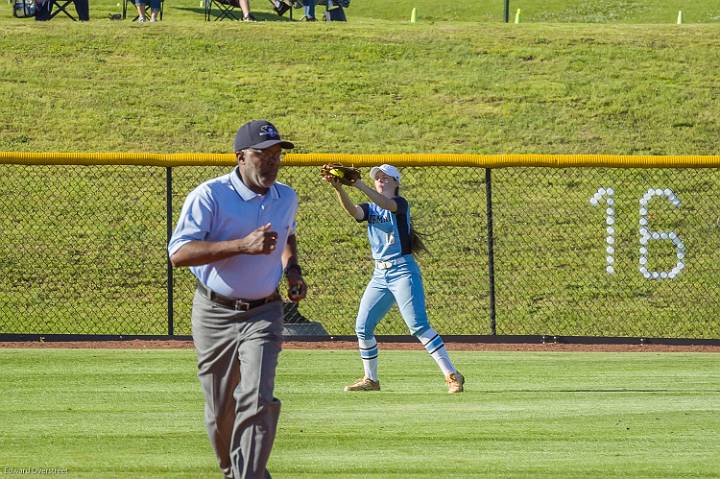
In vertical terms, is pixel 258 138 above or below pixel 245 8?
above

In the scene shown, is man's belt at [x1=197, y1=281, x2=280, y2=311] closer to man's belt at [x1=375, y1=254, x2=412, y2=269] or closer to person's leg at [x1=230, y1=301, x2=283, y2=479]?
person's leg at [x1=230, y1=301, x2=283, y2=479]

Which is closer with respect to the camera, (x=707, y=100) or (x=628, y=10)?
(x=707, y=100)

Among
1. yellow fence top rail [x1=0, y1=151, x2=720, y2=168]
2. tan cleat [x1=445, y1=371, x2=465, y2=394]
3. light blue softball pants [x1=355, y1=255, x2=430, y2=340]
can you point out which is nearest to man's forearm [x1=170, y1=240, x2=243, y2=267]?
light blue softball pants [x1=355, y1=255, x2=430, y2=340]

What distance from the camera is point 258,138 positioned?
249 inches

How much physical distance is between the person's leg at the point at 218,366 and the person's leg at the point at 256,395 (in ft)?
0.26

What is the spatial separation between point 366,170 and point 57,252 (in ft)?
15.7

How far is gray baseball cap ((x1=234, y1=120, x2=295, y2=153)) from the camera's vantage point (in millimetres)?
6297

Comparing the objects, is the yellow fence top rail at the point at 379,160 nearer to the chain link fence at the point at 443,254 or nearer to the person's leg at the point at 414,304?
the chain link fence at the point at 443,254

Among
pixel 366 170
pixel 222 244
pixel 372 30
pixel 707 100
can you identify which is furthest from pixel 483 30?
pixel 222 244

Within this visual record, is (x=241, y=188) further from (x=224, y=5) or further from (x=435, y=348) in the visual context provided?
(x=224, y=5)

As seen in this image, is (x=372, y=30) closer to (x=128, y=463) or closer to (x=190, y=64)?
(x=190, y=64)

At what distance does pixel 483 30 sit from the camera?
97.5 ft

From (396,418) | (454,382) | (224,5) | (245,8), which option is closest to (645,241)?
(454,382)

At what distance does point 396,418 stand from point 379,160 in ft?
19.0
